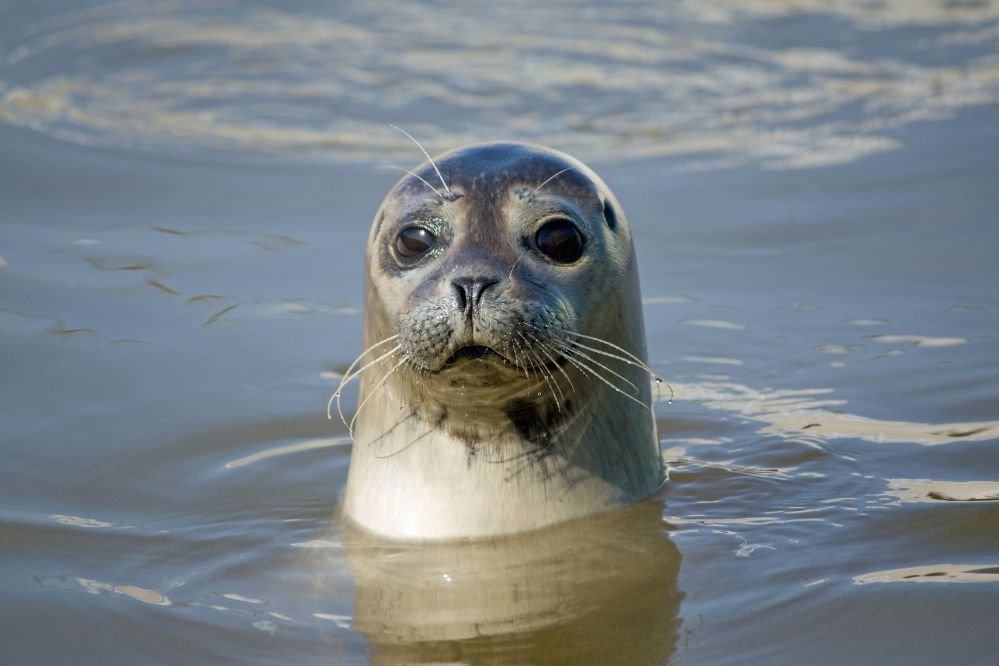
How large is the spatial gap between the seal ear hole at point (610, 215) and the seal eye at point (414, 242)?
0.57 m

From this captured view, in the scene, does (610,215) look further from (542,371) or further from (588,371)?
(542,371)

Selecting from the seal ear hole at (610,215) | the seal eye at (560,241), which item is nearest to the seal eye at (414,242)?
the seal eye at (560,241)

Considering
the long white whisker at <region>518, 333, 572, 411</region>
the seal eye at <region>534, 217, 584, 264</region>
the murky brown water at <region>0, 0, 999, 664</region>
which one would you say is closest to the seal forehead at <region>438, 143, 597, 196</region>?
the seal eye at <region>534, 217, 584, 264</region>

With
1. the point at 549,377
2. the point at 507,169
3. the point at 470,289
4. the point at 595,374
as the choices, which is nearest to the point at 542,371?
the point at 549,377

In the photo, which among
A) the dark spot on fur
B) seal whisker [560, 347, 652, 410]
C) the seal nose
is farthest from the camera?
the dark spot on fur

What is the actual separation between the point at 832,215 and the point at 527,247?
394 cm

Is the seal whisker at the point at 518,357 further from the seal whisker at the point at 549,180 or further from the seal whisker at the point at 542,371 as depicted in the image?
the seal whisker at the point at 549,180

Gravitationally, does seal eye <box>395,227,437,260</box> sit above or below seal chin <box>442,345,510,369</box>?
above

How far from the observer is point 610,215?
4832mm

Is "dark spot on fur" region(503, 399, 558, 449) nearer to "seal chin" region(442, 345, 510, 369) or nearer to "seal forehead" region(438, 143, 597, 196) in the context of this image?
"seal chin" region(442, 345, 510, 369)

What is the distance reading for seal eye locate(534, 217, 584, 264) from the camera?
4.54 m

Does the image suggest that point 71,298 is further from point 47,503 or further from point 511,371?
point 511,371

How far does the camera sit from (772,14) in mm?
12578

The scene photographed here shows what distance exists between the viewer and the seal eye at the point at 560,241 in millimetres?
4543
